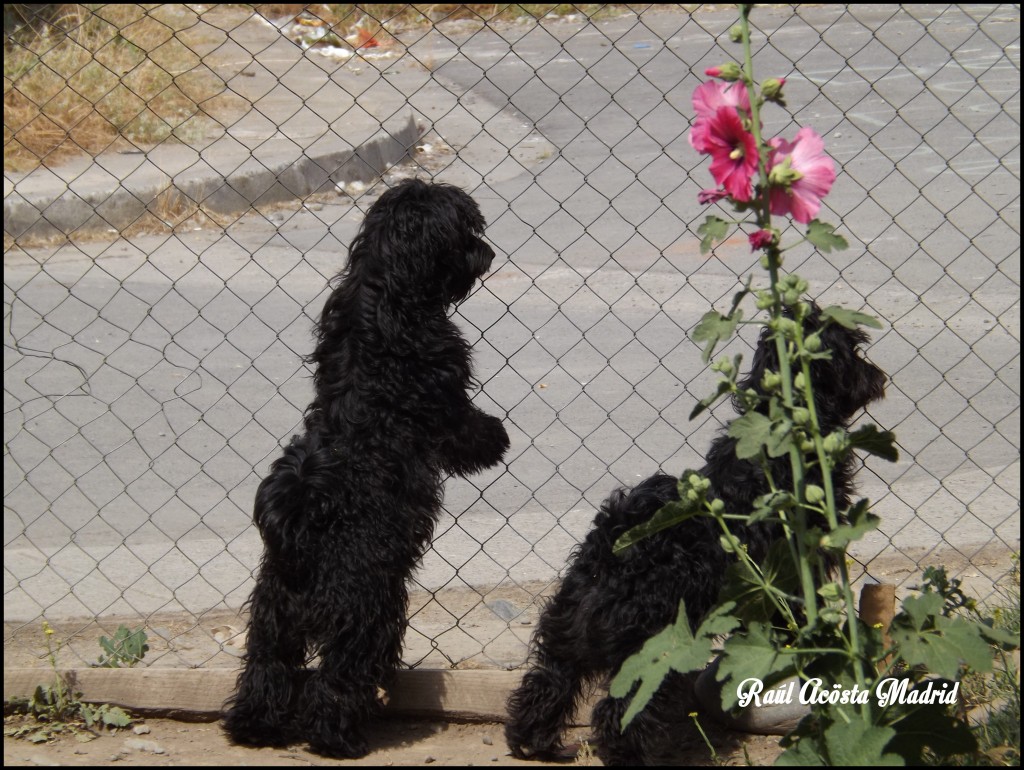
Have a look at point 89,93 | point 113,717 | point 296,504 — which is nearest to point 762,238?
point 296,504

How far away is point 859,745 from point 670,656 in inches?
Result: 15.3

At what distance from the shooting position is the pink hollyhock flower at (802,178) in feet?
6.90

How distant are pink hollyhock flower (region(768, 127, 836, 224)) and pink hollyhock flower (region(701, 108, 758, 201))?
0.17 ft

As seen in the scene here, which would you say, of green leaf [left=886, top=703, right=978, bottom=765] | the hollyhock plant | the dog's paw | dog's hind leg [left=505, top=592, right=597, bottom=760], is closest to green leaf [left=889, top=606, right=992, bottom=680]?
the hollyhock plant

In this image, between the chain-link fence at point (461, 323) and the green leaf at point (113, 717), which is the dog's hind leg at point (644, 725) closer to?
the chain-link fence at point (461, 323)

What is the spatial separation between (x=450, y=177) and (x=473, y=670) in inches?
284

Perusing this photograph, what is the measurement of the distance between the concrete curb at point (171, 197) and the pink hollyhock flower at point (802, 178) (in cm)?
588

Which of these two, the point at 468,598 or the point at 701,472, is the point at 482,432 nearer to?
the point at 701,472

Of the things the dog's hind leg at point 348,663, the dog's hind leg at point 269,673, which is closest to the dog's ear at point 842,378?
the dog's hind leg at point 348,663

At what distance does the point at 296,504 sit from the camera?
2.89m

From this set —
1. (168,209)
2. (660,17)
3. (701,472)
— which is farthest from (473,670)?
(660,17)

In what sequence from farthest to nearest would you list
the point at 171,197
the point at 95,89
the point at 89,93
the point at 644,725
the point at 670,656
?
the point at 95,89 → the point at 89,93 → the point at 171,197 → the point at 644,725 → the point at 670,656

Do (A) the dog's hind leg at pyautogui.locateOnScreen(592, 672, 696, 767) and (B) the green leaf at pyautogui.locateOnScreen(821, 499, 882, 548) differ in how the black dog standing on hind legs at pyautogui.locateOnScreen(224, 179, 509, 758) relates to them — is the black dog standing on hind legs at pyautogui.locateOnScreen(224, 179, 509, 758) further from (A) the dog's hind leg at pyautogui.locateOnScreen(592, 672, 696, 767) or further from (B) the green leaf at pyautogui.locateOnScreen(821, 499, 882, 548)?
(B) the green leaf at pyautogui.locateOnScreen(821, 499, 882, 548)

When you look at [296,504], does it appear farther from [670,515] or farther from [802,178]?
[802,178]
